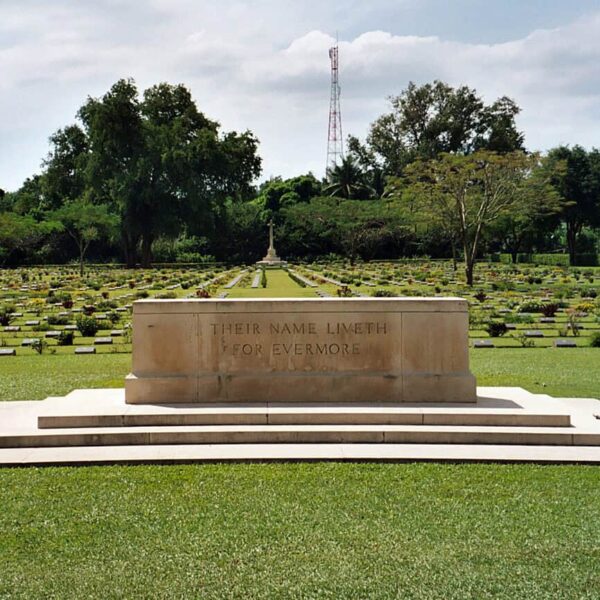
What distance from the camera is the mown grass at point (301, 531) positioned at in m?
4.36

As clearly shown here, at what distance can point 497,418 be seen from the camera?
7602mm

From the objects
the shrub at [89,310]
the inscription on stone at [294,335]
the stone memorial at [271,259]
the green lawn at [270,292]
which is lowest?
the shrub at [89,310]

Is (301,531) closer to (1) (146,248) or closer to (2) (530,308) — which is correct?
(2) (530,308)

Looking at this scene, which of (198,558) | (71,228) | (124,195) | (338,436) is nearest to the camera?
(198,558)

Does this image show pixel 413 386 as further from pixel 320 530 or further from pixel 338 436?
pixel 320 530

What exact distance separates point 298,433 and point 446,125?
2630 inches

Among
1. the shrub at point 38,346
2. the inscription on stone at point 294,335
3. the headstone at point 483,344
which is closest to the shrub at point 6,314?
the shrub at point 38,346

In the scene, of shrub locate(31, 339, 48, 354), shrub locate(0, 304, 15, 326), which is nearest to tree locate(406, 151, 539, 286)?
shrub locate(0, 304, 15, 326)

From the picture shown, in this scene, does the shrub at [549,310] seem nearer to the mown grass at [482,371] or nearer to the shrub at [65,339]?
the mown grass at [482,371]

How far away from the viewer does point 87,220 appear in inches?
2226

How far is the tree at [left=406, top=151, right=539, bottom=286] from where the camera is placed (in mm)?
34406

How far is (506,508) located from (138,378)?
4.25 metres

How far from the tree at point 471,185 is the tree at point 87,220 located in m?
26.4

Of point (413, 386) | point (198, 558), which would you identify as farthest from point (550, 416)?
point (198, 558)
